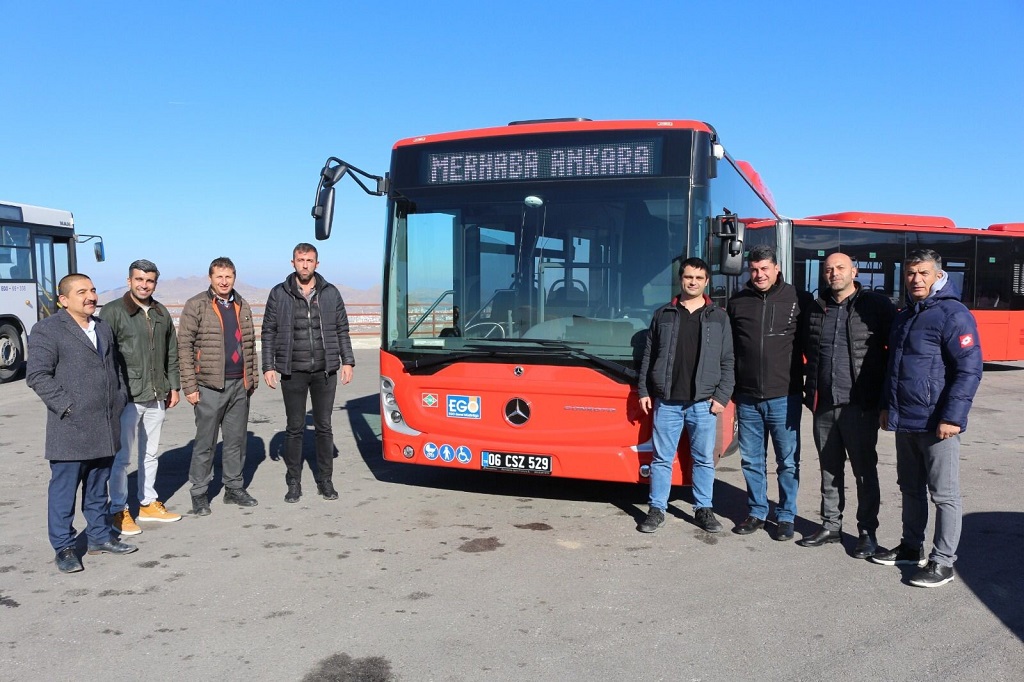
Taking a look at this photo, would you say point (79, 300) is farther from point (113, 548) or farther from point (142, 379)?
point (113, 548)

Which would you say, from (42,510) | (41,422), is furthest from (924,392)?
(41,422)

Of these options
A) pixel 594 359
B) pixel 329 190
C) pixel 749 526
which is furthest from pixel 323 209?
pixel 749 526

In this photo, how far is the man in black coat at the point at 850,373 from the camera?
516 centimetres

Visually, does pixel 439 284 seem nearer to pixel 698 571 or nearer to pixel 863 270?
pixel 698 571

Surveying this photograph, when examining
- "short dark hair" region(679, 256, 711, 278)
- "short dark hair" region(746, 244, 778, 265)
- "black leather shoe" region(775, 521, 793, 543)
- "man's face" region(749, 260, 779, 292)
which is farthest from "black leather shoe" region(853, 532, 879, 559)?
"short dark hair" region(679, 256, 711, 278)

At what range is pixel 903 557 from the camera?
518cm

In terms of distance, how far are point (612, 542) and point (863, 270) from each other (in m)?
13.3

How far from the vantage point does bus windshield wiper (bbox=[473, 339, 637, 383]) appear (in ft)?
19.5

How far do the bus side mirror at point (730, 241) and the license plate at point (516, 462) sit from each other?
1870 mm

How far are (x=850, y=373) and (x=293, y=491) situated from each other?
4.24m

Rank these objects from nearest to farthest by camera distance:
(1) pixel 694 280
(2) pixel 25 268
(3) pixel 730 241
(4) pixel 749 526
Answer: (1) pixel 694 280 < (4) pixel 749 526 < (3) pixel 730 241 < (2) pixel 25 268

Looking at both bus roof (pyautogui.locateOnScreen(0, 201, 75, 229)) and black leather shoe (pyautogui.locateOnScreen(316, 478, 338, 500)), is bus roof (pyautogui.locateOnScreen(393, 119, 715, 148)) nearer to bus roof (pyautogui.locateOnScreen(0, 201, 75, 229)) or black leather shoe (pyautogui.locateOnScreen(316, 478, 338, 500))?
black leather shoe (pyautogui.locateOnScreen(316, 478, 338, 500))

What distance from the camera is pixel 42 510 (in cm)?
645

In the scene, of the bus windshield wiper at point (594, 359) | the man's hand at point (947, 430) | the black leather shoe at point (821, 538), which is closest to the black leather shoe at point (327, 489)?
the bus windshield wiper at point (594, 359)
